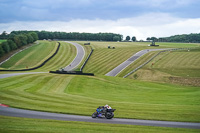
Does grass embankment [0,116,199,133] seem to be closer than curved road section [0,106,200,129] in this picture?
Yes

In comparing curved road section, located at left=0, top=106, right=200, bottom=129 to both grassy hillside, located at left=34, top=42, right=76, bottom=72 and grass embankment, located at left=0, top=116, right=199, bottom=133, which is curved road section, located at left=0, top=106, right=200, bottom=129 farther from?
grassy hillside, located at left=34, top=42, right=76, bottom=72

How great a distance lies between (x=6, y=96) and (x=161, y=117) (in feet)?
71.1

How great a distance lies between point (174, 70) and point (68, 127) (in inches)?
2155

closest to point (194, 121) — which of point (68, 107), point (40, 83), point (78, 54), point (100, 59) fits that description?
point (68, 107)

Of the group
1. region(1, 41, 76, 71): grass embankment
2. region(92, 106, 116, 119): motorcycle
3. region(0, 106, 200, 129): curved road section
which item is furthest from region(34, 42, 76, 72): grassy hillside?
region(92, 106, 116, 119): motorcycle

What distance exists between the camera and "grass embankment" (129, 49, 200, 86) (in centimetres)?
6043

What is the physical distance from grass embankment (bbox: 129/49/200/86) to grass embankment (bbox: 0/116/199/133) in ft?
130

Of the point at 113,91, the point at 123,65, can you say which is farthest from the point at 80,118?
the point at 123,65

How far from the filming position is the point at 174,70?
6925 cm

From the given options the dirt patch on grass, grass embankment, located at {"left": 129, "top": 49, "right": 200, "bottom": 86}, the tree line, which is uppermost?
the tree line

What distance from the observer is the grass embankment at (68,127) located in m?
19.7

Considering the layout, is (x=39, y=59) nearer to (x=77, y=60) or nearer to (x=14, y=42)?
(x=77, y=60)

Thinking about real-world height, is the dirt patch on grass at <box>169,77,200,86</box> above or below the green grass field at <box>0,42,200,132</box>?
below

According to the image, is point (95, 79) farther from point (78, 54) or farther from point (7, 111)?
point (78, 54)
